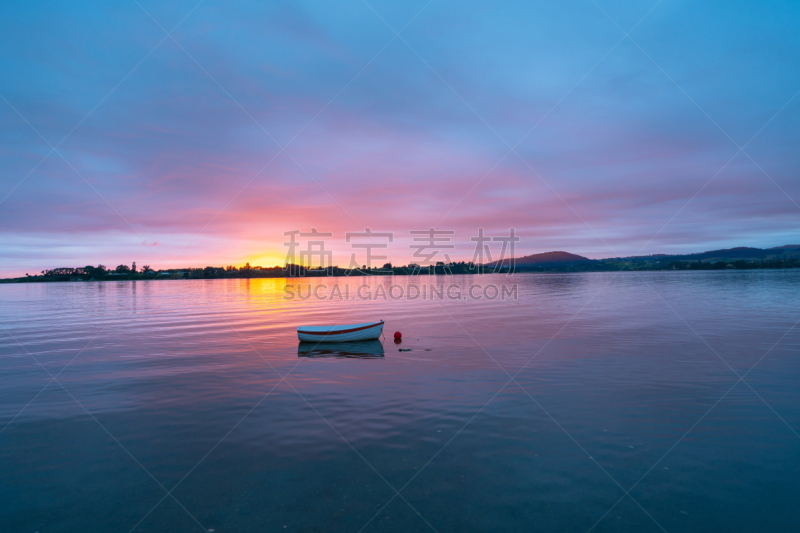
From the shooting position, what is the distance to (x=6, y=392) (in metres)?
20.3

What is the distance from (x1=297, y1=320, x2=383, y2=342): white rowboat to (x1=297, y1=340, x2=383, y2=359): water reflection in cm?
43

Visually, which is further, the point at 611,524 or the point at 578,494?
the point at 578,494

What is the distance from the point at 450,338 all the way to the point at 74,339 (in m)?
33.6

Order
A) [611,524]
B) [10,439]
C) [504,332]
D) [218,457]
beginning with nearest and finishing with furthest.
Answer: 1. [611,524]
2. [218,457]
3. [10,439]
4. [504,332]

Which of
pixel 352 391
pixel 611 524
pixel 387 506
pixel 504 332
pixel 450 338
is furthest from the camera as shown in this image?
pixel 504 332

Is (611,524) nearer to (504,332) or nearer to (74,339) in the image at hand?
(504,332)

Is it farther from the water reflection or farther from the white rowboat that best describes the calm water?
the white rowboat

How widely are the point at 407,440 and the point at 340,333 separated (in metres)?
21.1

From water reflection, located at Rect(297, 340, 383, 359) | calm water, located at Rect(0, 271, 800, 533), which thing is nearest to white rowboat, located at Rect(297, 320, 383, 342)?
water reflection, located at Rect(297, 340, 383, 359)

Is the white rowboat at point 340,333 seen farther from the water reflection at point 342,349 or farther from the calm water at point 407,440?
the calm water at point 407,440

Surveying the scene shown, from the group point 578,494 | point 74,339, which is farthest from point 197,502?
point 74,339

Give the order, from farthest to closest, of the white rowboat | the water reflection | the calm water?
the white rowboat, the water reflection, the calm water

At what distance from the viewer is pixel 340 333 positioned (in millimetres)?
34031

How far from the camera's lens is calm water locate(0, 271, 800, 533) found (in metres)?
9.62
